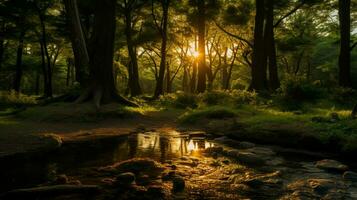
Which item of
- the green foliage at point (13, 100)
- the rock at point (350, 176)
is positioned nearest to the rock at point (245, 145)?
the rock at point (350, 176)

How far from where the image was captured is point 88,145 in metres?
10.3

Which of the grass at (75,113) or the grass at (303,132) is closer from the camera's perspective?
the grass at (303,132)

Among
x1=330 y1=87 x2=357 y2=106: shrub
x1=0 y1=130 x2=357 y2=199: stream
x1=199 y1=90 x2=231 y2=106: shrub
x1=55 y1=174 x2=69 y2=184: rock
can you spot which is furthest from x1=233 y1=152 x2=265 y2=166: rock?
x1=199 y1=90 x2=231 y2=106: shrub

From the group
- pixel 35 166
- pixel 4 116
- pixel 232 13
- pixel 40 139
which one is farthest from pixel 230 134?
pixel 232 13

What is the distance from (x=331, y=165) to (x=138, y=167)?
13.3 feet

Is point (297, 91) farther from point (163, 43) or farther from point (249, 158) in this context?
point (163, 43)

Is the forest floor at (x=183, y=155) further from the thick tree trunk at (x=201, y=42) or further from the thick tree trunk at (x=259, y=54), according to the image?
the thick tree trunk at (x=201, y=42)

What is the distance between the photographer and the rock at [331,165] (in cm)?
782

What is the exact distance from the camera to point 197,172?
7.43 m

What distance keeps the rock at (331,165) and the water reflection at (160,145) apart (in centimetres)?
290

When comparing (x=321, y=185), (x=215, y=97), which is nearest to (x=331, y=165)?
(x=321, y=185)

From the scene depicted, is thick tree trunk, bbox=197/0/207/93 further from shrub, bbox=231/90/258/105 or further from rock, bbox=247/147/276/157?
rock, bbox=247/147/276/157

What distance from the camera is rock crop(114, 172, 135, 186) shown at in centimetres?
649

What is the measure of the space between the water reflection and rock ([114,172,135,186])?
1.95m
